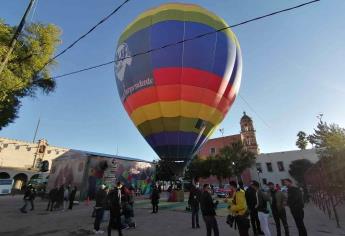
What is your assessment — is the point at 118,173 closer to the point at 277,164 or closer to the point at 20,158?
the point at 20,158

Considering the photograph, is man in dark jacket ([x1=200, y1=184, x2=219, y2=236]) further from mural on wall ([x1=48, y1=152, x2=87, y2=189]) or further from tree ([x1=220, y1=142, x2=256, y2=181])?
tree ([x1=220, y1=142, x2=256, y2=181])

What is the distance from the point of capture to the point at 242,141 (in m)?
55.4

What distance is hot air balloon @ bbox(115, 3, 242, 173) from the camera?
1670cm

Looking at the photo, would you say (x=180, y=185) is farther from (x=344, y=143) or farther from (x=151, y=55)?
(x=344, y=143)

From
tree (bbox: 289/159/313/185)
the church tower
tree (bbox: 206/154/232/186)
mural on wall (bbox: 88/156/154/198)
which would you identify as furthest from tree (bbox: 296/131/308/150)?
A: mural on wall (bbox: 88/156/154/198)

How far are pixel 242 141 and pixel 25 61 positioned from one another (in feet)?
161

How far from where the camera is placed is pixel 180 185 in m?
20.0

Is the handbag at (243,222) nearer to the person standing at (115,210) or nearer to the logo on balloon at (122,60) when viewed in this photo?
the person standing at (115,210)

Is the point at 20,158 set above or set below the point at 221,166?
above

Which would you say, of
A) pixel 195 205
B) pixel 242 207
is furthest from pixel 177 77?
pixel 242 207

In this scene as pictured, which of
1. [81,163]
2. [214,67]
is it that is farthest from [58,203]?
[214,67]

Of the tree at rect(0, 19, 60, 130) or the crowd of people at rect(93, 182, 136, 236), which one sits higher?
the tree at rect(0, 19, 60, 130)

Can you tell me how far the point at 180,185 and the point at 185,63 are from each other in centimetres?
1036

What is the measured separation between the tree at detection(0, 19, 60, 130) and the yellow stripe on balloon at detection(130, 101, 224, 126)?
7637mm
